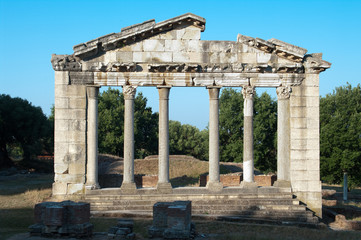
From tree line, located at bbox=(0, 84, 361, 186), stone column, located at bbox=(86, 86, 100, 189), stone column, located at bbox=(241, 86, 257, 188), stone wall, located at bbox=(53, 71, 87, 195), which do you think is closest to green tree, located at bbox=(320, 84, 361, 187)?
tree line, located at bbox=(0, 84, 361, 186)

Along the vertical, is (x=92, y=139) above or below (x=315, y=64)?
below

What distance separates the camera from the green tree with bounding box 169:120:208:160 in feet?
247

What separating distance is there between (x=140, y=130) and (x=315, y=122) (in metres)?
43.7

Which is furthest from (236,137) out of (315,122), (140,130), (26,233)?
(26,233)

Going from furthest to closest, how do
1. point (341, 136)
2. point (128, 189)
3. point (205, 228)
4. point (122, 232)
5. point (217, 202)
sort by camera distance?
point (341, 136) → point (128, 189) → point (217, 202) → point (205, 228) → point (122, 232)

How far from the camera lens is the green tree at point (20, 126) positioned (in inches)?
1871

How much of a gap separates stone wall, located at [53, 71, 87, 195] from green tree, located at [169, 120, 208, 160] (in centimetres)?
5190

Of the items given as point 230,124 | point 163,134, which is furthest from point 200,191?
point 230,124

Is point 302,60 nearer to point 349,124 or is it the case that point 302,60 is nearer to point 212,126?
point 212,126

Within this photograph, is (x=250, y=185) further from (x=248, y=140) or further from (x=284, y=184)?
(x=248, y=140)

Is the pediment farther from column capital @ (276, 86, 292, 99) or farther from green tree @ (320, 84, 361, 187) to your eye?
green tree @ (320, 84, 361, 187)

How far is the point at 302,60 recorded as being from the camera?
22.5m

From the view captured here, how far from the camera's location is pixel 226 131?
51594 mm

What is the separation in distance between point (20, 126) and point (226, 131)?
967 inches
